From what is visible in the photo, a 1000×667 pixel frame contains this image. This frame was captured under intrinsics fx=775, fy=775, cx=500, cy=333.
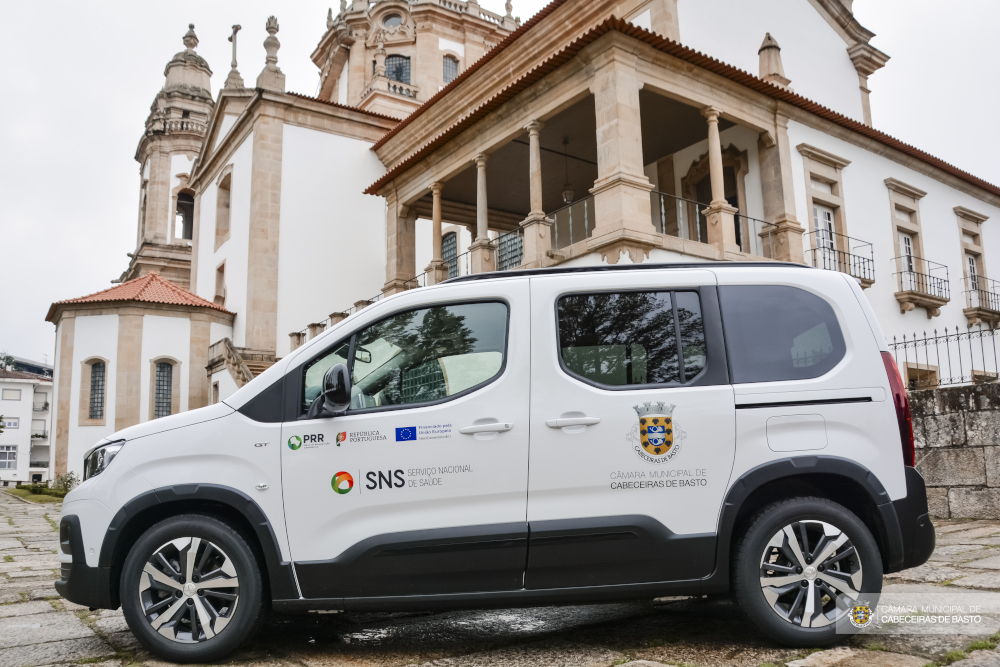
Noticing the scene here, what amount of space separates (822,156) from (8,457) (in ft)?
259

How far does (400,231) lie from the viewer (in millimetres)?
21594

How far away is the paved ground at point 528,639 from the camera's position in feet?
11.5

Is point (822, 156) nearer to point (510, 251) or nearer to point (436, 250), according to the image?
point (510, 251)

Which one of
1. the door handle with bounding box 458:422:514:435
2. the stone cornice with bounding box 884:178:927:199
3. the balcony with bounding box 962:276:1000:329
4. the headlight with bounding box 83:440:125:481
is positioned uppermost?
the stone cornice with bounding box 884:178:927:199

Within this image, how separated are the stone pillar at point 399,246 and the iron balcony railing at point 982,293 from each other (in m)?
15.6

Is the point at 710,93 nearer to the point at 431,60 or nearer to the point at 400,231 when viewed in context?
the point at 400,231

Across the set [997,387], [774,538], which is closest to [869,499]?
[774,538]

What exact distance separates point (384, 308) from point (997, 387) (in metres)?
6.79

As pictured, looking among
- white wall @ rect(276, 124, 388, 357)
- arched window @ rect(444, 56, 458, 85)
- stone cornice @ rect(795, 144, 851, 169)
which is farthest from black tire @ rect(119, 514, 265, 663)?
arched window @ rect(444, 56, 458, 85)

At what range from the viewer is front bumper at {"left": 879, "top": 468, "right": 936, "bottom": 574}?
3795 mm

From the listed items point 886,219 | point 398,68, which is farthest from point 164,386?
point 886,219

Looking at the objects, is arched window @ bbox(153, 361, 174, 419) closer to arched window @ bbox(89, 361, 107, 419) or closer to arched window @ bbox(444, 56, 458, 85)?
A: arched window @ bbox(89, 361, 107, 419)

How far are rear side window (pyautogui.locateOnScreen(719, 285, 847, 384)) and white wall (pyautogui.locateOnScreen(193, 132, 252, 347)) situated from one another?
24129 millimetres

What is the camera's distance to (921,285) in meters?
19.7
